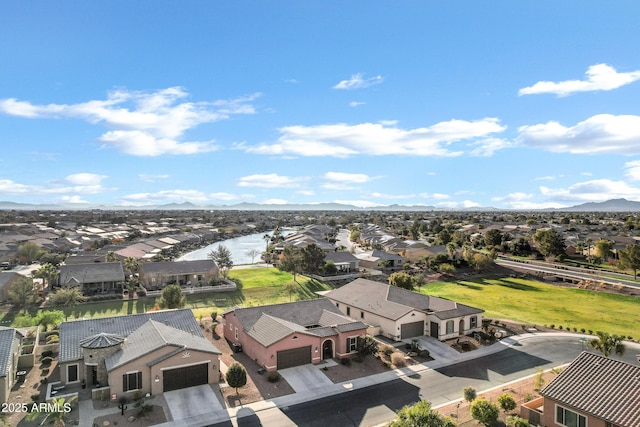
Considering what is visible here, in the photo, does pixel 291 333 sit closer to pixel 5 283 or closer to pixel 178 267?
pixel 178 267

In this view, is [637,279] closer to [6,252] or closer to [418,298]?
[418,298]

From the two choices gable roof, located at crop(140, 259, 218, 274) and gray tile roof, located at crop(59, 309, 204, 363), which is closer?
gray tile roof, located at crop(59, 309, 204, 363)

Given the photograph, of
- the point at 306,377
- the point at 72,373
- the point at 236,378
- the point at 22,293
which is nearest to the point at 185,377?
the point at 236,378

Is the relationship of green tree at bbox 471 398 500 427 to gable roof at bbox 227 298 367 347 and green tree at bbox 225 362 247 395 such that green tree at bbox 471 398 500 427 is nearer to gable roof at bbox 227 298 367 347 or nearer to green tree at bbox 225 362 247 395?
gable roof at bbox 227 298 367 347

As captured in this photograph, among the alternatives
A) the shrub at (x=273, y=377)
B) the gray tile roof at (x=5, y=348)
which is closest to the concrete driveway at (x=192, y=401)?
the shrub at (x=273, y=377)

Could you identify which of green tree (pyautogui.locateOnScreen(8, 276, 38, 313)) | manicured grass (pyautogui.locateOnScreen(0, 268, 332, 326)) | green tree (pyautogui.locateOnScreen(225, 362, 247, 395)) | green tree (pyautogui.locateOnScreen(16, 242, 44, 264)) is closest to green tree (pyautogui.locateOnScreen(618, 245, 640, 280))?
Answer: manicured grass (pyautogui.locateOnScreen(0, 268, 332, 326))

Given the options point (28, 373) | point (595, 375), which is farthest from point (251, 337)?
point (595, 375)

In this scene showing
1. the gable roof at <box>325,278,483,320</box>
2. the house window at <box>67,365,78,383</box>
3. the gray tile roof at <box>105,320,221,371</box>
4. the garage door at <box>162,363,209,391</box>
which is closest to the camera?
the gray tile roof at <box>105,320,221,371</box>
